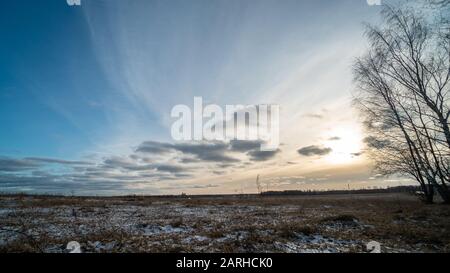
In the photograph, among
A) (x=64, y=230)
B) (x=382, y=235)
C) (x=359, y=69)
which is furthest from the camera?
(x=359, y=69)

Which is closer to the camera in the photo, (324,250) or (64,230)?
(324,250)

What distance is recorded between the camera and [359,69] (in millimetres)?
19641

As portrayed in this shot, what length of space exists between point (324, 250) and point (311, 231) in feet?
9.11
